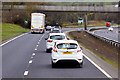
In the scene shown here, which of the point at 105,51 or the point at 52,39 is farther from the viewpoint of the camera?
the point at 105,51

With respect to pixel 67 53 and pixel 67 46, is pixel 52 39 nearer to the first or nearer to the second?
pixel 67 46

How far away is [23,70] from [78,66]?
124 inches

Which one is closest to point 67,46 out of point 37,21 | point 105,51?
point 105,51

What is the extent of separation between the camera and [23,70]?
1683cm

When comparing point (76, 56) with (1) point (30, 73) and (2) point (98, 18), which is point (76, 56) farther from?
(2) point (98, 18)

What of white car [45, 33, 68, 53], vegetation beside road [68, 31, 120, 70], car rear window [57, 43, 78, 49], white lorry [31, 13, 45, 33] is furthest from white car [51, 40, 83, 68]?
white lorry [31, 13, 45, 33]

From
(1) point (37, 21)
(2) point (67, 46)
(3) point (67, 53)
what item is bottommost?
(3) point (67, 53)

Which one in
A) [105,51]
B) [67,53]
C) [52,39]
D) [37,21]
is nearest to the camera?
[67,53]

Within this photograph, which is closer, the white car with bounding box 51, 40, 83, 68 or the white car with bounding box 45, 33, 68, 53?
the white car with bounding box 51, 40, 83, 68

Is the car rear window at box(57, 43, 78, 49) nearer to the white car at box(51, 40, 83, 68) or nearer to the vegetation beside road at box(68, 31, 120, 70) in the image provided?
the white car at box(51, 40, 83, 68)

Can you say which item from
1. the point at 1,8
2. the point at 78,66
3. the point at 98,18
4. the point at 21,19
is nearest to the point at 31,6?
the point at 21,19

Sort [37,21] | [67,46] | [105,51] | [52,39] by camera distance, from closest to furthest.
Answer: [67,46]
[52,39]
[105,51]
[37,21]

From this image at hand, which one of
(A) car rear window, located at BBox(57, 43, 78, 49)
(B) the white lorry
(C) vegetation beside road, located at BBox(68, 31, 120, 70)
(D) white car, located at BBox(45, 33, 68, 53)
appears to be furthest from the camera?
(B) the white lorry

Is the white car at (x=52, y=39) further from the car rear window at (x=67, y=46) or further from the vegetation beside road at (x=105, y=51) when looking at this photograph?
the car rear window at (x=67, y=46)
